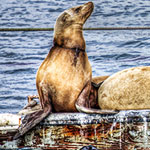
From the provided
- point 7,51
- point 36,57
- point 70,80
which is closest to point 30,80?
point 36,57

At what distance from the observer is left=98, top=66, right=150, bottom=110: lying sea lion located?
5.37 meters

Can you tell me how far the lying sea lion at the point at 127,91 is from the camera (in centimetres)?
537

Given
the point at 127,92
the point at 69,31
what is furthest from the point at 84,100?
the point at 69,31

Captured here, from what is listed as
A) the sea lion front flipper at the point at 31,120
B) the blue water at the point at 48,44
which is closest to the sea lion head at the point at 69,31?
the sea lion front flipper at the point at 31,120

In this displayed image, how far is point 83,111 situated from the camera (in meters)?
5.16

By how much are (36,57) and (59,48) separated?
1172cm

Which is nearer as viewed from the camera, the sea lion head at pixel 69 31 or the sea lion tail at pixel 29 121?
the sea lion tail at pixel 29 121

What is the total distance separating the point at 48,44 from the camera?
2147 centimetres

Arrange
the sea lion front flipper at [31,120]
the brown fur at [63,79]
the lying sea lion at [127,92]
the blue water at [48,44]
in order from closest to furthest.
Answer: the sea lion front flipper at [31,120], the lying sea lion at [127,92], the brown fur at [63,79], the blue water at [48,44]

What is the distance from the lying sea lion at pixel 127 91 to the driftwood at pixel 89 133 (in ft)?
1.14

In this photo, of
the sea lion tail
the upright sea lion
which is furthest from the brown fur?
the sea lion tail

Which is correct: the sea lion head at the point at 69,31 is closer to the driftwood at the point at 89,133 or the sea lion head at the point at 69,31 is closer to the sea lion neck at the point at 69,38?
the sea lion neck at the point at 69,38

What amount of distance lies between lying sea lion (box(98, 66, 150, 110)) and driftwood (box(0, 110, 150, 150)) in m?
0.35

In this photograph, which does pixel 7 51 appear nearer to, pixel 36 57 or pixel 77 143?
pixel 36 57
